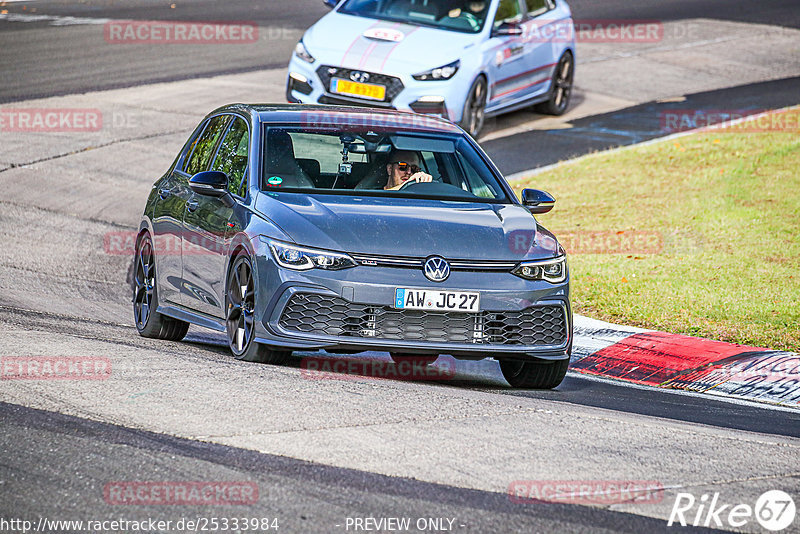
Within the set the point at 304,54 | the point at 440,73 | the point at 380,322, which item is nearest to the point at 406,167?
the point at 380,322

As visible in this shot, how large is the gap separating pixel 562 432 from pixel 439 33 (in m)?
11.4

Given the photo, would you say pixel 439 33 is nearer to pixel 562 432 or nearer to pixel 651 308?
pixel 651 308

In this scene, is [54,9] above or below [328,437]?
below

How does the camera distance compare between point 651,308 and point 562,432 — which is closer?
point 562,432

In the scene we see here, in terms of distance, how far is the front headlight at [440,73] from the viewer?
54.4 feet

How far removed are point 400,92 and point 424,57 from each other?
0.59 m

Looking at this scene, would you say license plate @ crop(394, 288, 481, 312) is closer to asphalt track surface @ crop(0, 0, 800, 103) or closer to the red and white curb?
the red and white curb

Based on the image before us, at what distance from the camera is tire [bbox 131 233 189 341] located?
982 centimetres

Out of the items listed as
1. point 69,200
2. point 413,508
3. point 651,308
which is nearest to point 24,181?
point 69,200

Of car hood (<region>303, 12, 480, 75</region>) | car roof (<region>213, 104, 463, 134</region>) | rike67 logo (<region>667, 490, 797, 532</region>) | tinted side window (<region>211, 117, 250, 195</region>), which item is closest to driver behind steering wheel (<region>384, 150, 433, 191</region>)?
car roof (<region>213, 104, 463, 134</region>)

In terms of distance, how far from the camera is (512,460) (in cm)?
604

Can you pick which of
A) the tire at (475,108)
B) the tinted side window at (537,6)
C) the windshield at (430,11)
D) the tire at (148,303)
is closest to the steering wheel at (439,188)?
the tire at (148,303)

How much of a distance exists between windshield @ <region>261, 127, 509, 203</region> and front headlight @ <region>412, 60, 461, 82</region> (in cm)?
723

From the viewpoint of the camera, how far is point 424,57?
A: 1673cm
